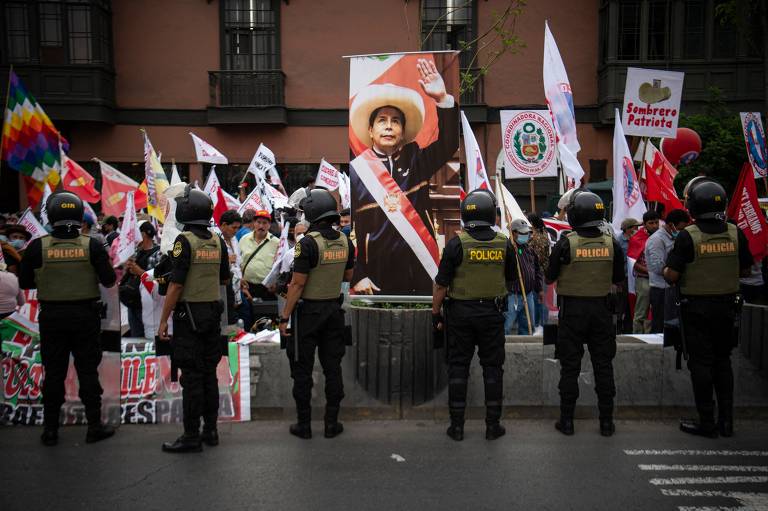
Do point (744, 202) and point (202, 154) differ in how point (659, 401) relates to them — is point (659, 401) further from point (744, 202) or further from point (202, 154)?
point (202, 154)

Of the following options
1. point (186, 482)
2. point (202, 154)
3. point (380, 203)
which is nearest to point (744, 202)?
point (380, 203)

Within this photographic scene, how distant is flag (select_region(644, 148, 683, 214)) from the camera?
8.68 metres

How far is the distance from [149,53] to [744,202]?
16.7 meters

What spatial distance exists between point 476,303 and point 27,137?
588 cm

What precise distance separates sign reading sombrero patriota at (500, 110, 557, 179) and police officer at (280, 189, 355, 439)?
12.7 ft

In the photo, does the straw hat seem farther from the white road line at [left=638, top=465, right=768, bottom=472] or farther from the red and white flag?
the red and white flag

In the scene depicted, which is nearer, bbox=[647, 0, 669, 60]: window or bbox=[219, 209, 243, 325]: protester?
bbox=[219, 209, 243, 325]: protester

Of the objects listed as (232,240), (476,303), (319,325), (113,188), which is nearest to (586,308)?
(476,303)

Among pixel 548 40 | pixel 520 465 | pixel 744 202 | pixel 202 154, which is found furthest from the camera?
pixel 202 154

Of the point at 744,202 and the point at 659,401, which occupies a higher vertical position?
the point at 744,202

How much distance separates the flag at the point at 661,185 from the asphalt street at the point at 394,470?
374 centimetres

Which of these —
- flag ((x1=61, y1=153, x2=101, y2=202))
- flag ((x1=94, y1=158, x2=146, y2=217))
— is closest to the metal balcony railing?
flag ((x1=94, y1=158, x2=146, y2=217))

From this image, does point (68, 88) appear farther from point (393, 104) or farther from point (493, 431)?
point (493, 431)

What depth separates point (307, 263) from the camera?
5266 mm
